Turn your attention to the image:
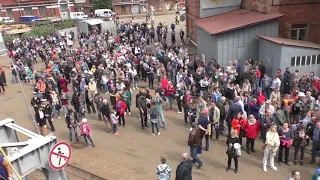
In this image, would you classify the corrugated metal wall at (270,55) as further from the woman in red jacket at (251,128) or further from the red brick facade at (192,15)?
the red brick facade at (192,15)

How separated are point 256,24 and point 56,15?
51.0 metres

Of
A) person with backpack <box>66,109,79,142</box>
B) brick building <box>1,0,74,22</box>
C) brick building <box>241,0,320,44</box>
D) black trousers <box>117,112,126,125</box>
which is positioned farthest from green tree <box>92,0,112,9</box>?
person with backpack <box>66,109,79,142</box>

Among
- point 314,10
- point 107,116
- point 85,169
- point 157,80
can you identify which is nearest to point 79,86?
point 107,116

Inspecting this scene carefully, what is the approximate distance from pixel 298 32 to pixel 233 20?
3797mm

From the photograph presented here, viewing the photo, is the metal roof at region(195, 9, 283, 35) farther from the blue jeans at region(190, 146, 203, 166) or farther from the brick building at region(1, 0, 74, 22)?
the brick building at region(1, 0, 74, 22)

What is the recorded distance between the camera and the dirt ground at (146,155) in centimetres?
931

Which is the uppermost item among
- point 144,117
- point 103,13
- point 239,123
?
point 103,13

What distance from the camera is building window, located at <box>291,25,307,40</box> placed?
709 inches

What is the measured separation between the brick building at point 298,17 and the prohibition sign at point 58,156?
15330mm

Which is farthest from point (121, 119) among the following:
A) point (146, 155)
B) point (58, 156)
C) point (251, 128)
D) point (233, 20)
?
point (233, 20)

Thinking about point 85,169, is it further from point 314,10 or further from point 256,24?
point 314,10

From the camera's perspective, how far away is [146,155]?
419 inches

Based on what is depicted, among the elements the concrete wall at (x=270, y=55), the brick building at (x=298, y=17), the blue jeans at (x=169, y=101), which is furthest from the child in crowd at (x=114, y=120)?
the brick building at (x=298, y=17)

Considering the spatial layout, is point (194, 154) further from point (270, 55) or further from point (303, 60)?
point (303, 60)
